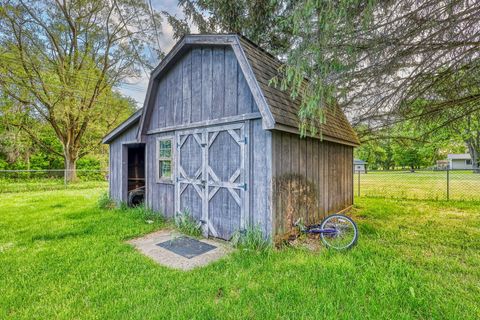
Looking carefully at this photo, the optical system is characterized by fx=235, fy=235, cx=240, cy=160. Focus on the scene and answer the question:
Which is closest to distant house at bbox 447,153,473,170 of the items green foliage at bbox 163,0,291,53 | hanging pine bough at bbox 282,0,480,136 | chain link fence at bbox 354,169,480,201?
chain link fence at bbox 354,169,480,201

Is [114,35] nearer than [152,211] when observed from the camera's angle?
No

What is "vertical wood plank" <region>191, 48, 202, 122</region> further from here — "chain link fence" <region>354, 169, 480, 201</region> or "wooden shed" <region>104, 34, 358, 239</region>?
"chain link fence" <region>354, 169, 480, 201</region>

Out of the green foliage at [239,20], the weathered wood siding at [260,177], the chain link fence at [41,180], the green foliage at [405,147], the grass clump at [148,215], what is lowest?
the grass clump at [148,215]

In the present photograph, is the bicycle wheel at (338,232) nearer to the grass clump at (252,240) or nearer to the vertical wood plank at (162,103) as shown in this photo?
the grass clump at (252,240)

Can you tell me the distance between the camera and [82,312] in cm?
239

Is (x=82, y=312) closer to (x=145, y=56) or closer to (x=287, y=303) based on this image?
(x=287, y=303)

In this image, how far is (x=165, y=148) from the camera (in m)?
6.10

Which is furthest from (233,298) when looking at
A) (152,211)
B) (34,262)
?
(152,211)

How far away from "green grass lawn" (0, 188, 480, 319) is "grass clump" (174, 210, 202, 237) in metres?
1.07

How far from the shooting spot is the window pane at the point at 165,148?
6000 mm

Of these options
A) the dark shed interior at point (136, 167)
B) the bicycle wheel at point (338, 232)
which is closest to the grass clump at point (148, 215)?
the dark shed interior at point (136, 167)

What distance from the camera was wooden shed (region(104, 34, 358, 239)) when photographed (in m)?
4.00

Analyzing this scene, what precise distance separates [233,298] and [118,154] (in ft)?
22.1

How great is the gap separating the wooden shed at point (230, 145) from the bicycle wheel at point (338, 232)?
0.60 m
